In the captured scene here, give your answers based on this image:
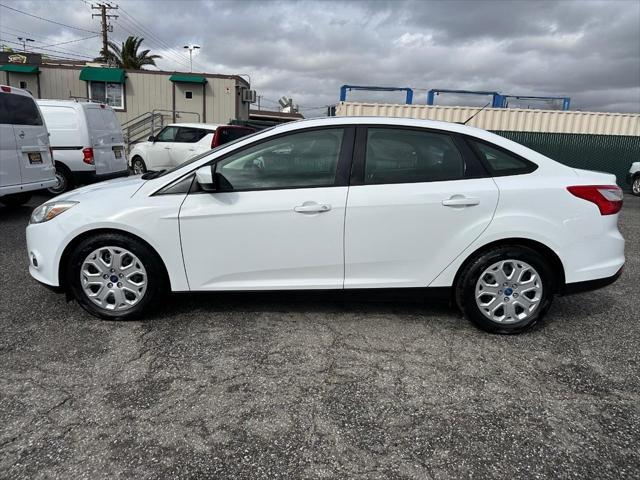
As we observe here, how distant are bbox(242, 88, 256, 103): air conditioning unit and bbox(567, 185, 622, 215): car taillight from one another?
77.2ft

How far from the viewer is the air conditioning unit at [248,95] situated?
25188 millimetres

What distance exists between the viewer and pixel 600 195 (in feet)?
10.8

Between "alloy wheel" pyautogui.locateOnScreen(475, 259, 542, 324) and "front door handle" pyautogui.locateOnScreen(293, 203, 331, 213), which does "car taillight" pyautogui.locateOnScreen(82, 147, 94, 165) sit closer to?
"front door handle" pyautogui.locateOnScreen(293, 203, 331, 213)

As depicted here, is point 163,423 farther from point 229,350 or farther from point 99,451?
point 229,350

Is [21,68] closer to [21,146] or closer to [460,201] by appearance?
[21,146]

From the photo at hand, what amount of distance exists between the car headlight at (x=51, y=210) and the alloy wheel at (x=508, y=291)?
10.00 ft

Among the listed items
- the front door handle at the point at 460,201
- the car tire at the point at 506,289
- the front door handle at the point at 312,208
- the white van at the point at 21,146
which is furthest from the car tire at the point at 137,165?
the car tire at the point at 506,289

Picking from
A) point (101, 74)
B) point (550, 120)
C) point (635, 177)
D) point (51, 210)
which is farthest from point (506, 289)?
point (101, 74)

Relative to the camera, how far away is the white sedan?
10.8 ft

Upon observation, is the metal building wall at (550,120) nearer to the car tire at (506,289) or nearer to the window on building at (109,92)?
the window on building at (109,92)

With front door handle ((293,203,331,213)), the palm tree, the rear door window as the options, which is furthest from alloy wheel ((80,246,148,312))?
the palm tree

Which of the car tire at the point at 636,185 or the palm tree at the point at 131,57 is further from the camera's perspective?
the palm tree at the point at 131,57

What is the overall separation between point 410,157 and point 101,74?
2187 cm

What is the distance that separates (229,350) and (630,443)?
2.28 m
